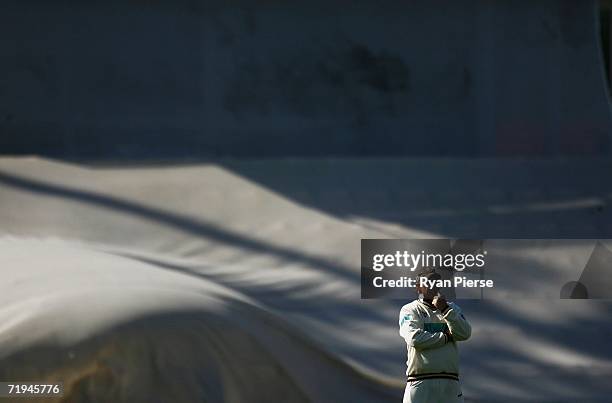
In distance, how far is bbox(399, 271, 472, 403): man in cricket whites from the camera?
5.13 metres

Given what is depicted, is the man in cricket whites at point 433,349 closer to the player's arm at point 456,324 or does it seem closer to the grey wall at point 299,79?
the player's arm at point 456,324

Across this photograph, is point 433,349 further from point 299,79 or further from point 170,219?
point 299,79

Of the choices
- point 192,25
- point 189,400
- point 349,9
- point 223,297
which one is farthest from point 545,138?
point 189,400

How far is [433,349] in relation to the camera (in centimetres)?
518

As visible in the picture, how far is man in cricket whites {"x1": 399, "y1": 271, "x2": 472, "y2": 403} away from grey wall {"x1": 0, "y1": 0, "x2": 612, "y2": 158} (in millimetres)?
3644

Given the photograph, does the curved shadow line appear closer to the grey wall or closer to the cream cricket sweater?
the grey wall

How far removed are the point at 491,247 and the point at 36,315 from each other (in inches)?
141

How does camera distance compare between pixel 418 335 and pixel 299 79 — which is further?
pixel 299 79

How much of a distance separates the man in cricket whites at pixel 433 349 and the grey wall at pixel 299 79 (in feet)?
12.0

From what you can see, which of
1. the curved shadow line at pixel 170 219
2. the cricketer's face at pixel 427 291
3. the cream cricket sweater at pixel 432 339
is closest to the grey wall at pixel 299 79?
the curved shadow line at pixel 170 219

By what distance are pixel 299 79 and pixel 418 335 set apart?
4.01 meters

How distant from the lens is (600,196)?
833 cm

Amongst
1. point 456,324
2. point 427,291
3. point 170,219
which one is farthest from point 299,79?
point 456,324

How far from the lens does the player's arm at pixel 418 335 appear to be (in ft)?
16.8
